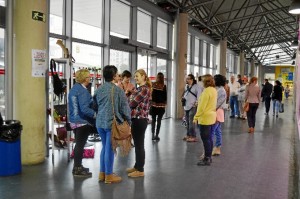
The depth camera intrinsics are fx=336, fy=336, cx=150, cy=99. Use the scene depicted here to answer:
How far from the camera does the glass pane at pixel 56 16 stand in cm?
626

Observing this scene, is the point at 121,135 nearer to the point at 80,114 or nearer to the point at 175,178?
the point at 80,114

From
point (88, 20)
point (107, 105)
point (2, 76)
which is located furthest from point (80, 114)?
point (88, 20)

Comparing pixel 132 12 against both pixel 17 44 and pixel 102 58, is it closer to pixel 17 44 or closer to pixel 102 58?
pixel 102 58

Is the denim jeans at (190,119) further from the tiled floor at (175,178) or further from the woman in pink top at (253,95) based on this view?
the woman in pink top at (253,95)

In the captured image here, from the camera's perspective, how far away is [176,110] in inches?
454

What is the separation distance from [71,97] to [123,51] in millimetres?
4771

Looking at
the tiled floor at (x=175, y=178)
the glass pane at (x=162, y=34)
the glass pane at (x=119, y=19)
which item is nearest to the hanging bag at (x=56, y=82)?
the tiled floor at (x=175, y=178)

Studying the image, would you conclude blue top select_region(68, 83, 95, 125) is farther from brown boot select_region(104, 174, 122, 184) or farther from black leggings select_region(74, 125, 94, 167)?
brown boot select_region(104, 174, 122, 184)

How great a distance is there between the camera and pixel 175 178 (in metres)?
4.28

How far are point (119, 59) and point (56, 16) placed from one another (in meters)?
2.57

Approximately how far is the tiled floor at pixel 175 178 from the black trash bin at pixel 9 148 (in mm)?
118

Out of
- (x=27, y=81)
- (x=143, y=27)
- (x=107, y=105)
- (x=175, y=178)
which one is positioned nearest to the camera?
(x=107, y=105)

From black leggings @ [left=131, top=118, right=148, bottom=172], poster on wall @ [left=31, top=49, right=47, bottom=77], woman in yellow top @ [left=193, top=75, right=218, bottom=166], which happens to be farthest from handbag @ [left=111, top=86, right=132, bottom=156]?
poster on wall @ [left=31, top=49, right=47, bottom=77]

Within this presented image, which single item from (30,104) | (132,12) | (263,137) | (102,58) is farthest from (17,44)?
(263,137)
